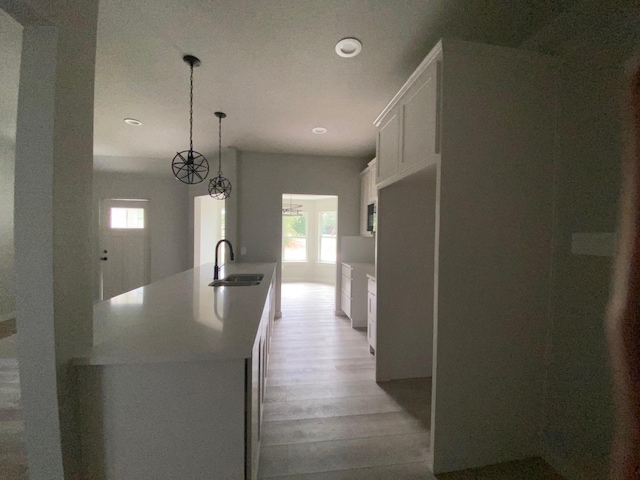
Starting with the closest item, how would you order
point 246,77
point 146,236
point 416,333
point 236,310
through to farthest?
1. point 236,310
2. point 246,77
3. point 416,333
4. point 146,236

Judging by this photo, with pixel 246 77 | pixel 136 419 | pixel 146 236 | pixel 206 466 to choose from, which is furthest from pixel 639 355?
pixel 146 236

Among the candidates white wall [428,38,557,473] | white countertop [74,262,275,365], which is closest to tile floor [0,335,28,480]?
white countertop [74,262,275,365]

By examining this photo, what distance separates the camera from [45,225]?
2.47 ft

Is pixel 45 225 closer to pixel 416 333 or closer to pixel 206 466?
pixel 206 466

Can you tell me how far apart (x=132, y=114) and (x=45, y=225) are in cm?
266

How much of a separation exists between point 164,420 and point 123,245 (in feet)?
16.0

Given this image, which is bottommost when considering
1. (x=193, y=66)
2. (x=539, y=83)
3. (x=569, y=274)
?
(x=569, y=274)

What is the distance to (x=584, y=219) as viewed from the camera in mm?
1293

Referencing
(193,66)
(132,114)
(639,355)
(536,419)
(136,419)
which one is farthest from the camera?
(132,114)

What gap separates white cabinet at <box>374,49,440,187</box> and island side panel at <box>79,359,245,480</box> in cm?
150

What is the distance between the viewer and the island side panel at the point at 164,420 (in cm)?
89

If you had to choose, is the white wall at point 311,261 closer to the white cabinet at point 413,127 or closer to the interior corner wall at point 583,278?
the white cabinet at point 413,127

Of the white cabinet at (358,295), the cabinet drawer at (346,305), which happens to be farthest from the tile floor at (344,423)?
the cabinet drawer at (346,305)

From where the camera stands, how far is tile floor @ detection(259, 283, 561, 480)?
1.35 meters
